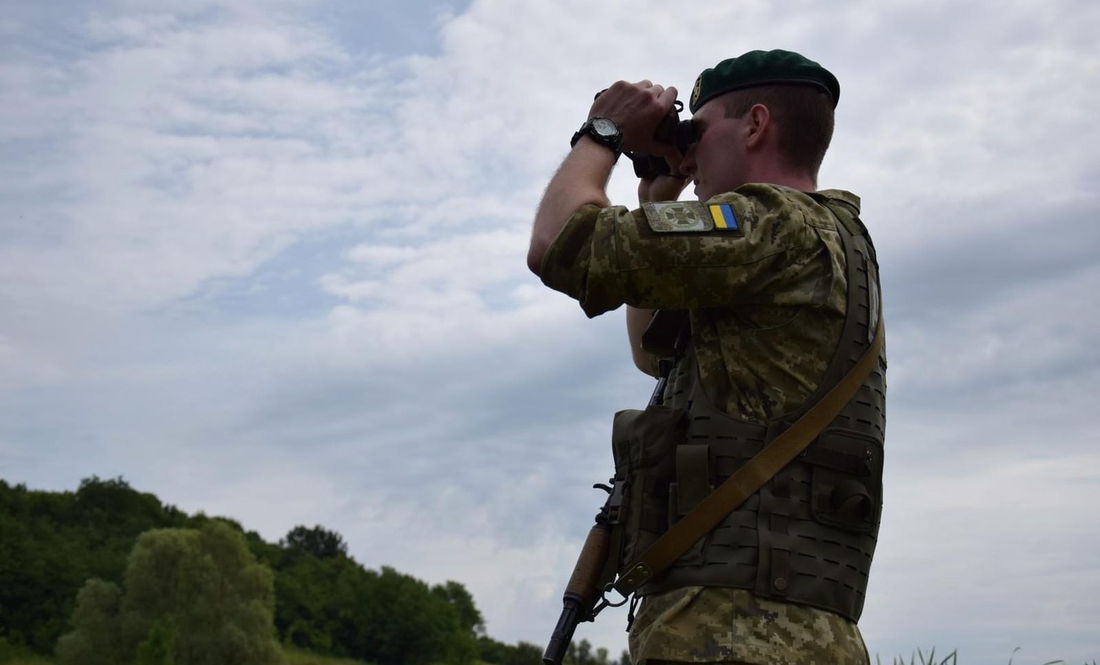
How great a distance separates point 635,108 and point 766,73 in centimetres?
49

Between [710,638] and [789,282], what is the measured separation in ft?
3.69

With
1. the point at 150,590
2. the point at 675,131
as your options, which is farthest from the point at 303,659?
the point at 675,131

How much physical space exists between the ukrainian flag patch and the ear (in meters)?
0.59

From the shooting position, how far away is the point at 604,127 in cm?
419

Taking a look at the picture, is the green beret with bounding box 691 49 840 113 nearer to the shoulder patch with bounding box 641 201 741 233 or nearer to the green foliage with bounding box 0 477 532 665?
the shoulder patch with bounding box 641 201 741 233

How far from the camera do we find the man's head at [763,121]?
13.8 feet

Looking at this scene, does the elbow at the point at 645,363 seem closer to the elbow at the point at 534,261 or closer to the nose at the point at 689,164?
the nose at the point at 689,164

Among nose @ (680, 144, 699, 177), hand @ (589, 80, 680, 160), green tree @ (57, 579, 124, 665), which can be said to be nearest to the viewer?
hand @ (589, 80, 680, 160)

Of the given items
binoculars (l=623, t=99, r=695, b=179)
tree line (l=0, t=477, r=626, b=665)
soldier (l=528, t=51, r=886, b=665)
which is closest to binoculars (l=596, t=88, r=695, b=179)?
binoculars (l=623, t=99, r=695, b=179)

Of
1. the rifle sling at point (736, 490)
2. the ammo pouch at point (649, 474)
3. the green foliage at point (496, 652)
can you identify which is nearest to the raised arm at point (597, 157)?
the ammo pouch at point (649, 474)

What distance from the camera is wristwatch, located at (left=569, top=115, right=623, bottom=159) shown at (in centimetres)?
414

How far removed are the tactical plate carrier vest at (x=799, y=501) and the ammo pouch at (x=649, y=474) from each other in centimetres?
4

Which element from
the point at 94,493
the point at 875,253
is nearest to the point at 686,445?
the point at 875,253

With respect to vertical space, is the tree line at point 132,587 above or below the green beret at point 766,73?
above
